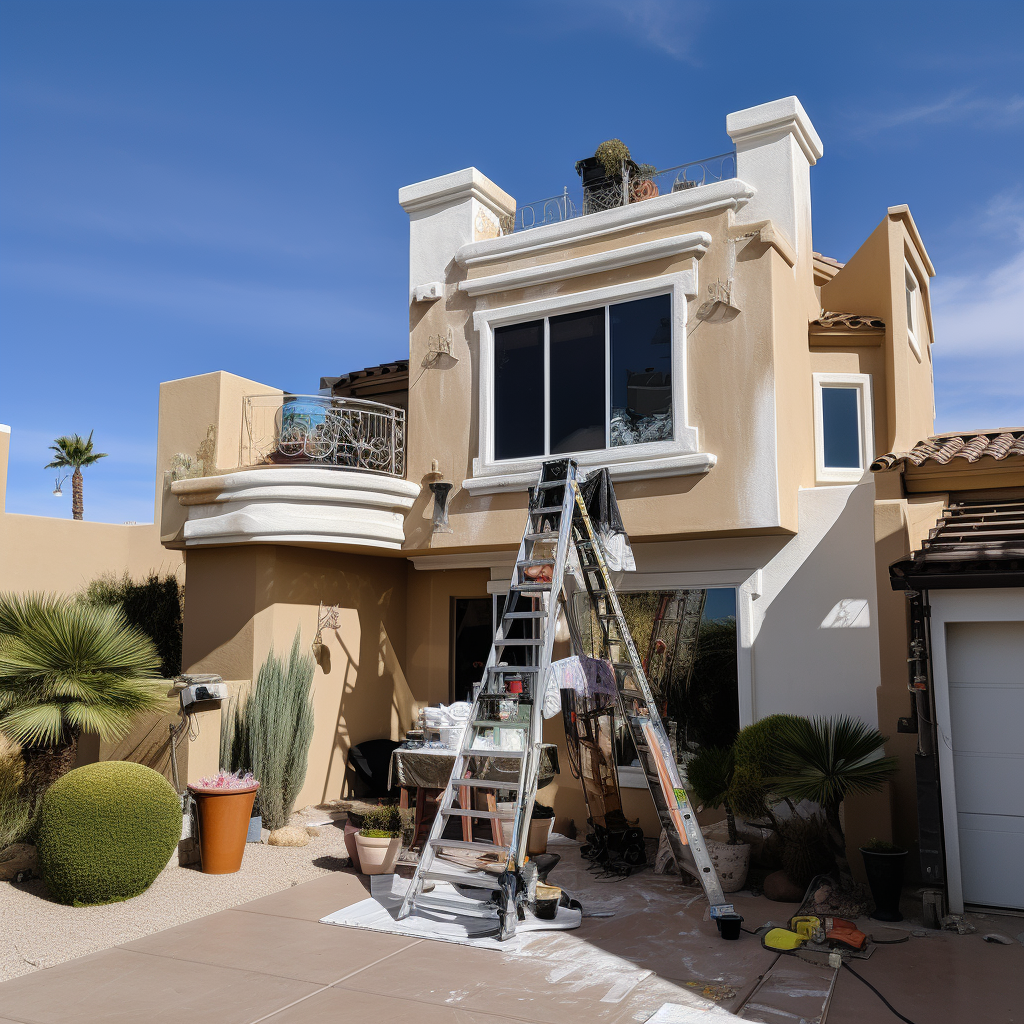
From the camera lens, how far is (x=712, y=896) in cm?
721

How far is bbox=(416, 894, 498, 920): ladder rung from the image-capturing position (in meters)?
7.23

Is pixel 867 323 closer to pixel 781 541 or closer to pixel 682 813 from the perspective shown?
pixel 781 541

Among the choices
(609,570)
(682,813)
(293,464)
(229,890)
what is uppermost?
(293,464)

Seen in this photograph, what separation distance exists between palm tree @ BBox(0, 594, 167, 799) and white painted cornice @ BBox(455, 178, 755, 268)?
21.4 feet

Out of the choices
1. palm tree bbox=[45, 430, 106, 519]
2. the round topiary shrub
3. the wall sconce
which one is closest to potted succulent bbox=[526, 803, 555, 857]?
the round topiary shrub

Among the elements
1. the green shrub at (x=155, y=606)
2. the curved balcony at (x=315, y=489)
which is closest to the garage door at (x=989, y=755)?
the curved balcony at (x=315, y=489)

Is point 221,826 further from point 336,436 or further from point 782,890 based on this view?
point 782,890

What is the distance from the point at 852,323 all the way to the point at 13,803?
11.4 metres

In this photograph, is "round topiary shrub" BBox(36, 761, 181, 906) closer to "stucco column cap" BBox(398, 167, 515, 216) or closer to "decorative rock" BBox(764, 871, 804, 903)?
"decorative rock" BBox(764, 871, 804, 903)

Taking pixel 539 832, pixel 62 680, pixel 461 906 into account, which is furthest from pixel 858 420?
pixel 62 680

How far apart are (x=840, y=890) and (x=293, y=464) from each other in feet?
26.6

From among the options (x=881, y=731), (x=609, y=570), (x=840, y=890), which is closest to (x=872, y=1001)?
(x=840, y=890)

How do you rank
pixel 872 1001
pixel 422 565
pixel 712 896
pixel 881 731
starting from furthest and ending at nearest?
pixel 422 565, pixel 881 731, pixel 712 896, pixel 872 1001

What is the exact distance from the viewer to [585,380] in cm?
1083
